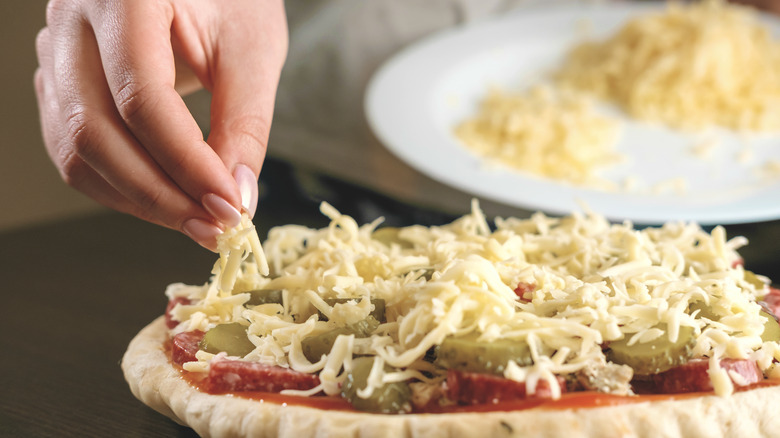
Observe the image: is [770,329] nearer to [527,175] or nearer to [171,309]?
[171,309]

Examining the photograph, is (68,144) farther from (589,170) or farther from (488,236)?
(589,170)

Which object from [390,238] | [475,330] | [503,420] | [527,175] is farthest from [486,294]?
[527,175]

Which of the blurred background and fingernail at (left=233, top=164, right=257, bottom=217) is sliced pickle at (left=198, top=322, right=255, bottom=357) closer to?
fingernail at (left=233, top=164, right=257, bottom=217)

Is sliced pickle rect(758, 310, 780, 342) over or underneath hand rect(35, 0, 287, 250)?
underneath

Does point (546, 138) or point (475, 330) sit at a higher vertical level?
point (475, 330)

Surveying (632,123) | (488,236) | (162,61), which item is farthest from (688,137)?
(162,61)

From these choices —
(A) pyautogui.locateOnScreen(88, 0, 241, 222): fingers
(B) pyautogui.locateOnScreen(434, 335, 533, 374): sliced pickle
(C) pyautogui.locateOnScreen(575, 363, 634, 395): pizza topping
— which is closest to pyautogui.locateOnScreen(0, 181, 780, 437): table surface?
(A) pyautogui.locateOnScreen(88, 0, 241, 222): fingers

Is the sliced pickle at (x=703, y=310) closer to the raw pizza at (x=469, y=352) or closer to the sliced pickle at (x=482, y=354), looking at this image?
the raw pizza at (x=469, y=352)
